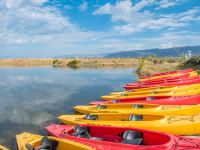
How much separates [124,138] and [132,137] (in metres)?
0.31

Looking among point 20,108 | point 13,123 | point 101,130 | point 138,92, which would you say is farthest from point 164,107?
point 20,108

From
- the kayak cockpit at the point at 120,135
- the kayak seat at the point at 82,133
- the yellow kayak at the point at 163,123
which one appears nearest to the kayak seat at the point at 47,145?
the kayak cockpit at the point at 120,135

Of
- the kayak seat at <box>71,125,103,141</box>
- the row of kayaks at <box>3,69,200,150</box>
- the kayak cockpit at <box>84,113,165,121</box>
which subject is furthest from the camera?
the kayak cockpit at <box>84,113,165,121</box>

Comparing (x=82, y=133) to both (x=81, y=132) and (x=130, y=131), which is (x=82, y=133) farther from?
(x=130, y=131)

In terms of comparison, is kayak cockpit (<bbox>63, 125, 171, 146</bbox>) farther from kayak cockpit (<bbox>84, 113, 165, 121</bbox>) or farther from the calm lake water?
the calm lake water

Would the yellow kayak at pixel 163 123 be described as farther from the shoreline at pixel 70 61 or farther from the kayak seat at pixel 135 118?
the shoreline at pixel 70 61

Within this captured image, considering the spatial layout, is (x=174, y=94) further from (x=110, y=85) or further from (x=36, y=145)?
(x=110, y=85)

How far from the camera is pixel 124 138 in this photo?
11.4 meters

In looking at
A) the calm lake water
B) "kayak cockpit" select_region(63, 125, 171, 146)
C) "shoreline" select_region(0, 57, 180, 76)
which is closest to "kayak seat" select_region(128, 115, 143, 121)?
"kayak cockpit" select_region(63, 125, 171, 146)

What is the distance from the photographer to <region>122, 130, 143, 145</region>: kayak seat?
35.5ft

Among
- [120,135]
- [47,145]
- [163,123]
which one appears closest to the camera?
[47,145]

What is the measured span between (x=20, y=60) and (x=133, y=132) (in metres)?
87.8

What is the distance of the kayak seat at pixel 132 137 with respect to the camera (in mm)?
10830

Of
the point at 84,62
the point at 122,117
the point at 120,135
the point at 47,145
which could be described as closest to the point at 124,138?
the point at 120,135
